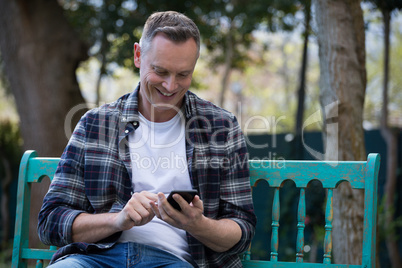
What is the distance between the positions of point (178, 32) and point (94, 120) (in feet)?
1.85

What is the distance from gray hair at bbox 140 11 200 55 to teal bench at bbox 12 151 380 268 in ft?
2.31

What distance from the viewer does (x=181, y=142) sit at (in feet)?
7.41

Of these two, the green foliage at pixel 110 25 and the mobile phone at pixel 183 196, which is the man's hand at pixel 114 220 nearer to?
the mobile phone at pixel 183 196

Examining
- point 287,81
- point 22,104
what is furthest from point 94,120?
point 287,81

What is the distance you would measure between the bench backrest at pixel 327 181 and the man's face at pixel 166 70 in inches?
21.1

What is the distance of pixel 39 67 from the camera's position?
6637 mm

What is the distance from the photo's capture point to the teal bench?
2125 millimetres

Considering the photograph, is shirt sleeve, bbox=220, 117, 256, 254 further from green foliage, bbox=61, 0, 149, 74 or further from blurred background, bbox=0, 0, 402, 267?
green foliage, bbox=61, 0, 149, 74

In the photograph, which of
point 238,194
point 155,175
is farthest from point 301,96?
point 155,175

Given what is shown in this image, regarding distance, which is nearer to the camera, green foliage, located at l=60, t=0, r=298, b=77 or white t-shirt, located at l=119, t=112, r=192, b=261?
white t-shirt, located at l=119, t=112, r=192, b=261

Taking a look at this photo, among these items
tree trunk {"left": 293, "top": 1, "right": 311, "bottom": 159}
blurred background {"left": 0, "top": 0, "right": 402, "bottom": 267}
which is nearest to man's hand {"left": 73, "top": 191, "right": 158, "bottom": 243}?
blurred background {"left": 0, "top": 0, "right": 402, "bottom": 267}

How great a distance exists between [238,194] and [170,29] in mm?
790

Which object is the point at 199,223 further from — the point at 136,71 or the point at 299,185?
the point at 136,71

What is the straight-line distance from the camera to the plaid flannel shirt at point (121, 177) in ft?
6.85
